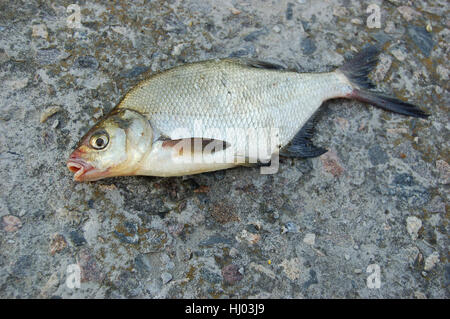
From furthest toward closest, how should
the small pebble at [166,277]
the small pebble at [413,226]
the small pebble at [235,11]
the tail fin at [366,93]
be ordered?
the small pebble at [235,11]
the tail fin at [366,93]
the small pebble at [413,226]
the small pebble at [166,277]

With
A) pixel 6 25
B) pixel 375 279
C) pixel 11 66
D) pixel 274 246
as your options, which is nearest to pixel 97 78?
pixel 11 66

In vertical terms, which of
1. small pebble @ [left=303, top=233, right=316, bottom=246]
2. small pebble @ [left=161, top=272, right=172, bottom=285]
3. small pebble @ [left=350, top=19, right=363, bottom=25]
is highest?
small pebble @ [left=350, top=19, right=363, bottom=25]

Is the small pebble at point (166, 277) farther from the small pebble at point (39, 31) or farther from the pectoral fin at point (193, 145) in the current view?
the small pebble at point (39, 31)

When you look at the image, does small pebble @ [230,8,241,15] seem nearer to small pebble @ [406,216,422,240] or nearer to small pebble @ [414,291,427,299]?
small pebble @ [406,216,422,240]

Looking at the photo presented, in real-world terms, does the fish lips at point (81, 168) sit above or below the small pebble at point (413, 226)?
above

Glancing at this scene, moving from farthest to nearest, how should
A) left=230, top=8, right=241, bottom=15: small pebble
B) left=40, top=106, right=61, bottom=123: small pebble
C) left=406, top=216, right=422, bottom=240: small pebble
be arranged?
left=230, top=8, right=241, bottom=15: small pebble → left=40, top=106, right=61, bottom=123: small pebble → left=406, top=216, right=422, bottom=240: small pebble

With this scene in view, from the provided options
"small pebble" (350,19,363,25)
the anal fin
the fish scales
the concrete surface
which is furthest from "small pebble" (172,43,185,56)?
"small pebble" (350,19,363,25)

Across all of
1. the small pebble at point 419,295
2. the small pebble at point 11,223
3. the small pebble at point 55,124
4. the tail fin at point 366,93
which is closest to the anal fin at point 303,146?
the tail fin at point 366,93
